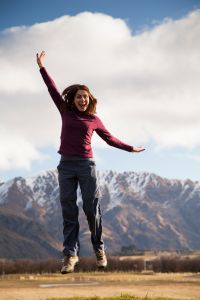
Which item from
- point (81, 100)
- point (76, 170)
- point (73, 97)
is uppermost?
point (73, 97)

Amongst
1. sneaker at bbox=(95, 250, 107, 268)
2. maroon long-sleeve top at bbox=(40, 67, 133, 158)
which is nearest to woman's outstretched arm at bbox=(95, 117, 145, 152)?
maroon long-sleeve top at bbox=(40, 67, 133, 158)

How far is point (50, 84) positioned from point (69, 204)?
3.69 metres

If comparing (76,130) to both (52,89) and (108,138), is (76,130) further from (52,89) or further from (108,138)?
(52,89)

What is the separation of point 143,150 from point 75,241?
3509 millimetres

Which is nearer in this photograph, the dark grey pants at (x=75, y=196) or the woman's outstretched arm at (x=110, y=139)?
the dark grey pants at (x=75, y=196)

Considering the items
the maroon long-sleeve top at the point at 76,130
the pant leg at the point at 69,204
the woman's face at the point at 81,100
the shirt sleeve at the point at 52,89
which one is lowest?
the pant leg at the point at 69,204

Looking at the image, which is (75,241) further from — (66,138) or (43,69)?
(43,69)

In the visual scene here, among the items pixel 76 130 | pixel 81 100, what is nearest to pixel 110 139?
pixel 76 130

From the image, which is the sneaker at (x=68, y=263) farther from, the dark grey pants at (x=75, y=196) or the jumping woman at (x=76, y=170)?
the dark grey pants at (x=75, y=196)

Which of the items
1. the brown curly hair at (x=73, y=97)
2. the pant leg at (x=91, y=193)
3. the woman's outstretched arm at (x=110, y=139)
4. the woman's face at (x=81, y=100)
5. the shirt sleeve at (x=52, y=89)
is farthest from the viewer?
the woman's outstretched arm at (x=110, y=139)

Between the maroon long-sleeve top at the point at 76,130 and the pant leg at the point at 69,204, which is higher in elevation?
the maroon long-sleeve top at the point at 76,130

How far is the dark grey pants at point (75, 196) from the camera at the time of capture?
523 inches

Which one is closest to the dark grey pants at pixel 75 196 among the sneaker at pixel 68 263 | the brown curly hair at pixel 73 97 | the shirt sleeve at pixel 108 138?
the sneaker at pixel 68 263

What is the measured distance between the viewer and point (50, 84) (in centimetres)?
1415
